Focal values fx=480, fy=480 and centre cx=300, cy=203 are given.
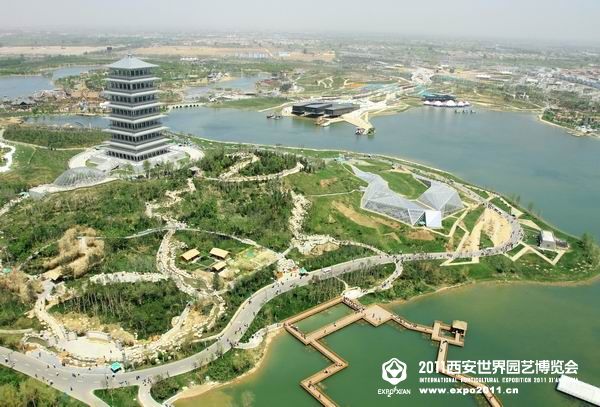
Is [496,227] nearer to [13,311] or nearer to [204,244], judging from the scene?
[204,244]

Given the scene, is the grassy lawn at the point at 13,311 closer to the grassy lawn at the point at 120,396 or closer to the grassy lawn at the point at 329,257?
the grassy lawn at the point at 120,396

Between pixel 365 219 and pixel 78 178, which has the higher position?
pixel 78 178

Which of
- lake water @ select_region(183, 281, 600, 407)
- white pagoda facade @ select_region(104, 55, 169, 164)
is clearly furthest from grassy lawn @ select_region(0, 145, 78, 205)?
lake water @ select_region(183, 281, 600, 407)

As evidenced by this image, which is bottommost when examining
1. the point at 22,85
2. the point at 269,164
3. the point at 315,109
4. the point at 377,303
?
the point at 377,303

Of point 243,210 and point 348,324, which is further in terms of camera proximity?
point 243,210

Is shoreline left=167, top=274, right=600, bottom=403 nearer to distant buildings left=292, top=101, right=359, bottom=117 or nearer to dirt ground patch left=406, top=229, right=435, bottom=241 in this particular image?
dirt ground patch left=406, top=229, right=435, bottom=241

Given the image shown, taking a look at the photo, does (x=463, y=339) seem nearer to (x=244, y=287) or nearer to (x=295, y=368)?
(x=295, y=368)

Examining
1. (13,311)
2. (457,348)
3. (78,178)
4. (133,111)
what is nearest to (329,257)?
(457,348)

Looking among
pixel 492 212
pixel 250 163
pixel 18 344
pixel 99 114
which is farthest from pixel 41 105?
pixel 492 212
